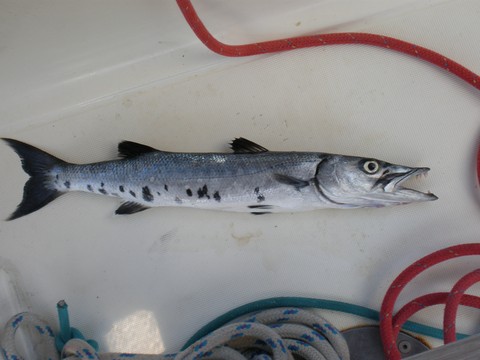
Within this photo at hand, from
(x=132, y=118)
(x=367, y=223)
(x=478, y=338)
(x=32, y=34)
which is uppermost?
(x=32, y=34)

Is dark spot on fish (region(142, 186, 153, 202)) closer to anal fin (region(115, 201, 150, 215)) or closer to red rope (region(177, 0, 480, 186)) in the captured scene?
anal fin (region(115, 201, 150, 215))

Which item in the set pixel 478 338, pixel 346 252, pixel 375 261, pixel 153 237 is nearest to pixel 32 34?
pixel 153 237

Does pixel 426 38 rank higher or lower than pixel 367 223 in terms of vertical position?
higher

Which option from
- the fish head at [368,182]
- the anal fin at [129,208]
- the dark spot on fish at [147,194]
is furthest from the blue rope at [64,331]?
the fish head at [368,182]

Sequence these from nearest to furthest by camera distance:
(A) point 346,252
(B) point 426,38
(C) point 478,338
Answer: (C) point 478,338
(A) point 346,252
(B) point 426,38

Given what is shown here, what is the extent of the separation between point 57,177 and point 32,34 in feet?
2.61

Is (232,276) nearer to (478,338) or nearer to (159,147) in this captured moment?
(159,147)

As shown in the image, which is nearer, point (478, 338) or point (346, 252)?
point (478, 338)

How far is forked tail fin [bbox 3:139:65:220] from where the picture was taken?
88.6 inches

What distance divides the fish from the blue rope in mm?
528

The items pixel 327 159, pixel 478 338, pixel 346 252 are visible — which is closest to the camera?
pixel 478 338

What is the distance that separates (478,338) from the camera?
1.52 metres

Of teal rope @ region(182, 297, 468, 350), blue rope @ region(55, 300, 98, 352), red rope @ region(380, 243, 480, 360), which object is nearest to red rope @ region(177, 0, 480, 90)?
red rope @ region(380, 243, 480, 360)

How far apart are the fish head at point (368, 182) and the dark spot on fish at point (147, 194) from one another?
0.84 metres
